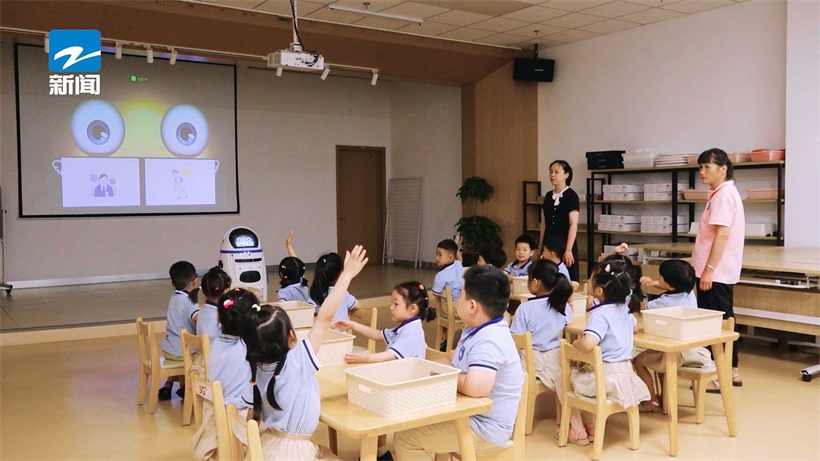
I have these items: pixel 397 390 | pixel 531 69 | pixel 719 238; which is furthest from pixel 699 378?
pixel 531 69

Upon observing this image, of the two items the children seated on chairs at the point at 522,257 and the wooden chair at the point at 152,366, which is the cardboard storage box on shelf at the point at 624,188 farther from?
the wooden chair at the point at 152,366

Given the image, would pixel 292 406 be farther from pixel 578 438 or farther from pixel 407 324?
pixel 578 438

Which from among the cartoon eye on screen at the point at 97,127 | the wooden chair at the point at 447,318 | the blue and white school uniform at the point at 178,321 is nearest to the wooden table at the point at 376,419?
the blue and white school uniform at the point at 178,321

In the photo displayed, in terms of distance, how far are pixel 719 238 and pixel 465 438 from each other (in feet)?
9.79

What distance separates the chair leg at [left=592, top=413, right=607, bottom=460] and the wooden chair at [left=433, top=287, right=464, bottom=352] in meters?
1.68

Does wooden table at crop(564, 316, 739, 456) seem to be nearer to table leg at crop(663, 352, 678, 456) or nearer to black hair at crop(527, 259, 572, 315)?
table leg at crop(663, 352, 678, 456)

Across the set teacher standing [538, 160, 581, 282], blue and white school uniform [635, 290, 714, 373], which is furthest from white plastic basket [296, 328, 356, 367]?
teacher standing [538, 160, 581, 282]

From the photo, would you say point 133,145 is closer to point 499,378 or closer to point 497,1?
point 497,1

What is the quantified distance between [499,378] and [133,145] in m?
8.71

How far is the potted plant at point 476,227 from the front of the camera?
29.8 ft

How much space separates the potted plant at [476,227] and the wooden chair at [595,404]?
5.53 metres

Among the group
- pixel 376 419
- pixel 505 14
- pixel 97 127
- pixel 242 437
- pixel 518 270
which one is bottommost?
pixel 242 437

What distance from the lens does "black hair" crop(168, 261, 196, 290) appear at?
4.26 metres

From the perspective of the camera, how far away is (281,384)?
2188mm
